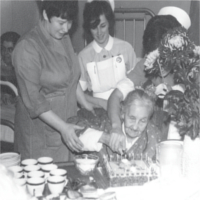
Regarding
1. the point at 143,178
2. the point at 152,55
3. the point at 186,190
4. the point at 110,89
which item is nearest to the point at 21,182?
the point at 143,178

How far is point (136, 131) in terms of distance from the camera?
2051 millimetres

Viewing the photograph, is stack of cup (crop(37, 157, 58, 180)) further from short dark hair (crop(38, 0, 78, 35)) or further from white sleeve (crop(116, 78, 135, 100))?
short dark hair (crop(38, 0, 78, 35))

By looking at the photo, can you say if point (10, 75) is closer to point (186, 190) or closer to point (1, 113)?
point (1, 113)

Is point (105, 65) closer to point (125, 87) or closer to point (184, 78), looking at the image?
point (125, 87)

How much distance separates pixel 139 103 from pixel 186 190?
73 cm

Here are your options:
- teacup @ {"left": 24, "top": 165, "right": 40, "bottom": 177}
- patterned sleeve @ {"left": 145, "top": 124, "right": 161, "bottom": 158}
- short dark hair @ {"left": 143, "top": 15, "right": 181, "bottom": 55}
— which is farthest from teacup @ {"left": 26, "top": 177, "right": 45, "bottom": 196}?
short dark hair @ {"left": 143, "top": 15, "right": 181, "bottom": 55}

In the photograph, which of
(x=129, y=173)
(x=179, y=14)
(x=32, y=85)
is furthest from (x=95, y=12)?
(x=129, y=173)

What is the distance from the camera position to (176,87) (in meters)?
2.18

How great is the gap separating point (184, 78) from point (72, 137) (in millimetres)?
851

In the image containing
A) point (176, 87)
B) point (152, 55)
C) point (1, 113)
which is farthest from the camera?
point (1, 113)

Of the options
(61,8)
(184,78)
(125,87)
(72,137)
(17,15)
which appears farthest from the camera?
(17,15)

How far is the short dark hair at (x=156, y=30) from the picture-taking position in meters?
2.16

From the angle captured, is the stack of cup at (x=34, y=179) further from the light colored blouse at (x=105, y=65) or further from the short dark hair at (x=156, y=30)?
the light colored blouse at (x=105, y=65)

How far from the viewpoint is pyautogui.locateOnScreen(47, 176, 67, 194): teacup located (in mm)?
1499
